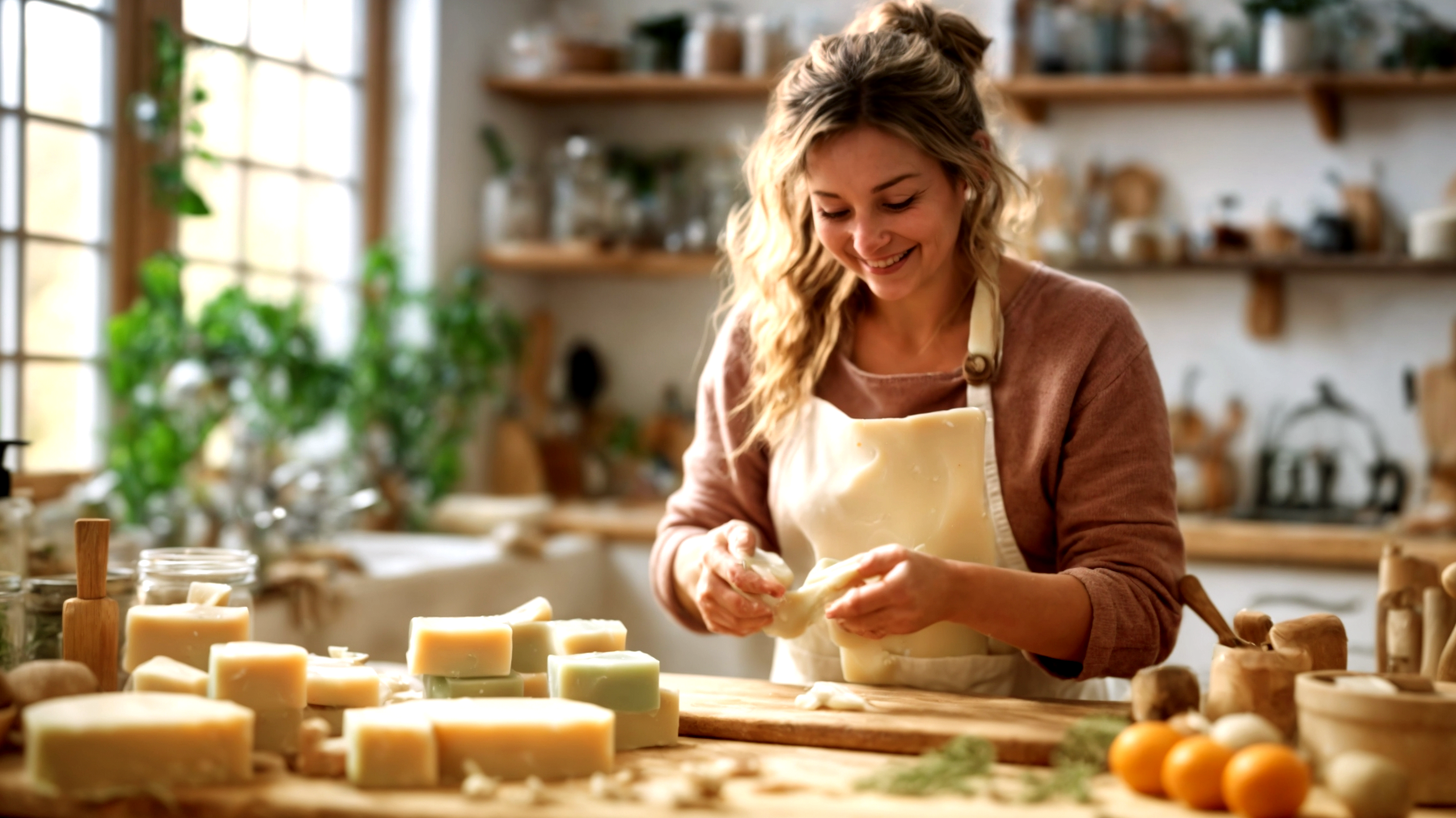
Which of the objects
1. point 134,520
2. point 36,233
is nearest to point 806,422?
point 134,520

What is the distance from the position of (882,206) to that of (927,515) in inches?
14.7

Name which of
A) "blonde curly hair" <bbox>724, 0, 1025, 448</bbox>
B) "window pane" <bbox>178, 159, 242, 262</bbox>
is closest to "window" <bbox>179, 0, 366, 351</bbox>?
Result: "window pane" <bbox>178, 159, 242, 262</bbox>

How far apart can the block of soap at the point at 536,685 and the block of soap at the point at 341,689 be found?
149 millimetres

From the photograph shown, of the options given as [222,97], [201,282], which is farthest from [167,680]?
[222,97]

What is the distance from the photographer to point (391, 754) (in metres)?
1.17

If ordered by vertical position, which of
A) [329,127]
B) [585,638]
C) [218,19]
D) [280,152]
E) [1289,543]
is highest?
[218,19]

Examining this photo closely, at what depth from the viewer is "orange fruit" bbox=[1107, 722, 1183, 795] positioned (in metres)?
1.16

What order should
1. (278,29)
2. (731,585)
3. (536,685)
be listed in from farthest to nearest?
(278,29) < (731,585) < (536,685)

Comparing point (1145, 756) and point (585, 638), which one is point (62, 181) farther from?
point (1145, 756)

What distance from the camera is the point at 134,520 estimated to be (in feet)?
9.82

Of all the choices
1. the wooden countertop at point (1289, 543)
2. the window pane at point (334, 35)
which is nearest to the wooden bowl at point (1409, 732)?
the wooden countertop at point (1289, 543)

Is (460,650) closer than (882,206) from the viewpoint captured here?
Yes

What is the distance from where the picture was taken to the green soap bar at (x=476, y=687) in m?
1.37

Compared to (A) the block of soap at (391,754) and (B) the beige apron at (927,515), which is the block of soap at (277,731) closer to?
(A) the block of soap at (391,754)
